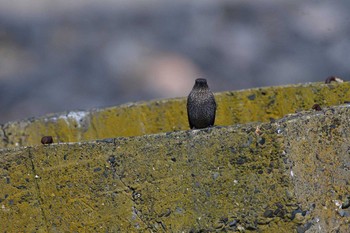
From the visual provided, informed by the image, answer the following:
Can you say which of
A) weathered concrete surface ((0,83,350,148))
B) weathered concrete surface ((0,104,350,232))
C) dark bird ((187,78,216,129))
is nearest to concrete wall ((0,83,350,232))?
weathered concrete surface ((0,104,350,232))

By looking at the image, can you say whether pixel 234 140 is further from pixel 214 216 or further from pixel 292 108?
pixel 292 108

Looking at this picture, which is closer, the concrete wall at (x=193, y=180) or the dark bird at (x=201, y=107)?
the concrete wall at (x=193, y=180)

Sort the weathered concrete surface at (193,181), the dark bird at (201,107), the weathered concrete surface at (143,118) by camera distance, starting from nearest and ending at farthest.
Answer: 1. the weathered concrete surface at (193,181)
2. the dark bird at (201,107)
3. the weathered concrete surface at (143,118)

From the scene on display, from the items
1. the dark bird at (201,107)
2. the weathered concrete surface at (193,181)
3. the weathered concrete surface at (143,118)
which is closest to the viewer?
the weathered concrete surface at (193,181)

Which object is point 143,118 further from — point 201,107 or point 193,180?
point 193,180

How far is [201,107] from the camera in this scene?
573cm

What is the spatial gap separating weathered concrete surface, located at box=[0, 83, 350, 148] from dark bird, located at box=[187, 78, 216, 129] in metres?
0.80

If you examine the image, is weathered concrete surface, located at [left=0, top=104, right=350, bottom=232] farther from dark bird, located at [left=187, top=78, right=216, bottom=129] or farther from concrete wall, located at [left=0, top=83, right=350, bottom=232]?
A: dark bird, located at [left=187, top=78, right=216, bottom=129]

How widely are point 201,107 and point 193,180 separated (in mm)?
1153

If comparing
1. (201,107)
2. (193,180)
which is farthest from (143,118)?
(193,180)

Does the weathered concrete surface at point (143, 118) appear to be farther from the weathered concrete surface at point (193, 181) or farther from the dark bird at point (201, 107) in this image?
the weathered concrete surface at point (193, 181)

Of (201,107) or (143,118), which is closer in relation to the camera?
(201,107)

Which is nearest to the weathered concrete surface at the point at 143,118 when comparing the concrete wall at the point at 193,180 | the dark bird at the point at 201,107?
the dark bird at the point at 201,107

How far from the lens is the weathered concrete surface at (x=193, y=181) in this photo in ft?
14.9
